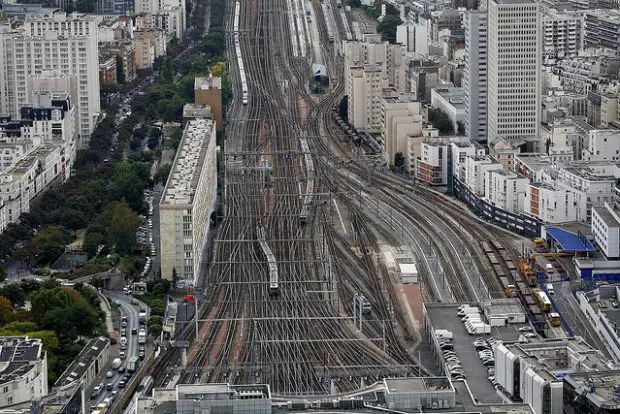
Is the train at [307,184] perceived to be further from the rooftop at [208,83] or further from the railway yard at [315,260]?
the rooftop at [208,83]

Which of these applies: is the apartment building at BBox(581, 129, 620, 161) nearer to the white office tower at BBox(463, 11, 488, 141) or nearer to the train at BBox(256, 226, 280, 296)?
the white office tower at BBox(463, 11, 488, 141)

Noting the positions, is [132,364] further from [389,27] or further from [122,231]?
[389,27]

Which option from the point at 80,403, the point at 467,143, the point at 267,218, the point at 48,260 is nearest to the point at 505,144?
the point at 467,143

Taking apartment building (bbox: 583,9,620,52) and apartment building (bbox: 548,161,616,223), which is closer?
apartment building (bbox: 548,161,616,223)

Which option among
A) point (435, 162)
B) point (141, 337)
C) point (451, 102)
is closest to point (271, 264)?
point (141, 337)

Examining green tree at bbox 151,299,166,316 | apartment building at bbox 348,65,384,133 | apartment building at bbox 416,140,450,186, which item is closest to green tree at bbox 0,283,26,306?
green tree at bbox 151,299,166,316

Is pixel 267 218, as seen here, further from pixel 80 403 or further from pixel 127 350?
pixel 80 403
